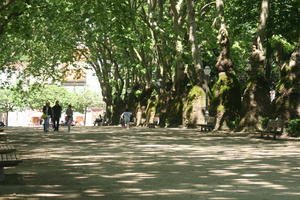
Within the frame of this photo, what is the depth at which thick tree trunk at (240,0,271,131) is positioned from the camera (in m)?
25.3

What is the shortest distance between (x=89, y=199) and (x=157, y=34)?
26.1 meters

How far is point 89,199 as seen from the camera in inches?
283

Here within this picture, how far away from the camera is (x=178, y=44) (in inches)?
1252

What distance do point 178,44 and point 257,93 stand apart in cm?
766

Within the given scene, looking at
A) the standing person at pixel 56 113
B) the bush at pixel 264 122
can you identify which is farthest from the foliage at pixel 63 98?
the bush at pixel 264 122

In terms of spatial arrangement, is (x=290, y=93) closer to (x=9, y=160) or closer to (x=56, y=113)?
(x=56, y=113)

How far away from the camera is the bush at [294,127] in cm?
2219

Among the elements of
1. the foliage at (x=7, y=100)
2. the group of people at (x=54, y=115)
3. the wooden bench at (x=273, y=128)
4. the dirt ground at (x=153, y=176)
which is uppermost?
the foliage at (x=7, y=100)

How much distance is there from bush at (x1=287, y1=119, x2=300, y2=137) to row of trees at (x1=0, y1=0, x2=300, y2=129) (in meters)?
1.05

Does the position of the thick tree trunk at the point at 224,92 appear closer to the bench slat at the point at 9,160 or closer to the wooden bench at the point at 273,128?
the wooden bench at the point at 273,128

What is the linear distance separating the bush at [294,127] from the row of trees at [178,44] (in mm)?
1046

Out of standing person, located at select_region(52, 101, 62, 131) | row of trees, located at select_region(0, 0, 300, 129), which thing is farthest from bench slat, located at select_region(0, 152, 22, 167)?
standing person, located at select_region(52, 101, 62, 131)

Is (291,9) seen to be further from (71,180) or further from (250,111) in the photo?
(71,180)

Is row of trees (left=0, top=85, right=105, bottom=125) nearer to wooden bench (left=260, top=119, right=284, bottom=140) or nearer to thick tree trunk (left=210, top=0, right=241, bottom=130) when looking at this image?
thick tree trunk (left=210, top=0, right=241, bottom=130)
